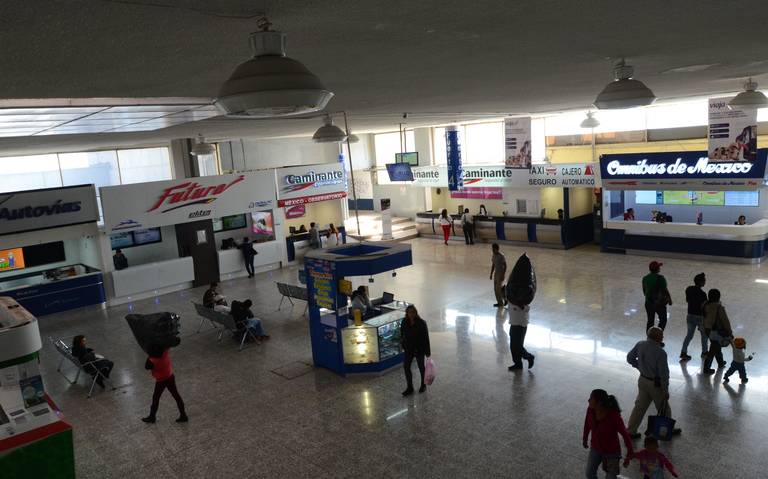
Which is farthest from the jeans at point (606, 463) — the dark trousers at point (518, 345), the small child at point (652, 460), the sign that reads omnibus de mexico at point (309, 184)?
the sign that reads omnibus de mexico at point (309, 184)

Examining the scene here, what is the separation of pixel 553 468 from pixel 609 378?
2640 mm

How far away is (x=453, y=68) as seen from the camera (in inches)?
219

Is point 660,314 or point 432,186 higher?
point 432,186

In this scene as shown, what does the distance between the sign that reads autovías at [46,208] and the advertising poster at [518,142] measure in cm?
1105

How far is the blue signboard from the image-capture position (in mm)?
19109

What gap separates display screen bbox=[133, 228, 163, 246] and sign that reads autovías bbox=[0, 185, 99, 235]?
2.18 metres

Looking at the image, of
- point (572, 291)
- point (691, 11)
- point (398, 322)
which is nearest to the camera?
point (691, 11)

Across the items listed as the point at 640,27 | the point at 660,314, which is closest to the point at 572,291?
the point at 660,314

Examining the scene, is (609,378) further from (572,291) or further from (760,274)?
(760,274)

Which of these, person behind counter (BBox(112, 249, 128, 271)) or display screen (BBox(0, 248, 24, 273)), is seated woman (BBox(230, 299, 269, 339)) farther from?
display screen (BBox(0, 248, 24, 273))

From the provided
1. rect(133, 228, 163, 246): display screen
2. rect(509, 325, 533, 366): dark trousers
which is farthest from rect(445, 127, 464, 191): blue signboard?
rect(509, 325, 533, 366): dark trousers

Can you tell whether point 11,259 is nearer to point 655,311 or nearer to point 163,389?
point 163,389

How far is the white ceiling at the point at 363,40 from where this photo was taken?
9.21 ft

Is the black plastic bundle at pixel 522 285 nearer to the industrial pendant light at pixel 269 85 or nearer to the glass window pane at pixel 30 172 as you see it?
the industrial pendant light at pixel 269 85
